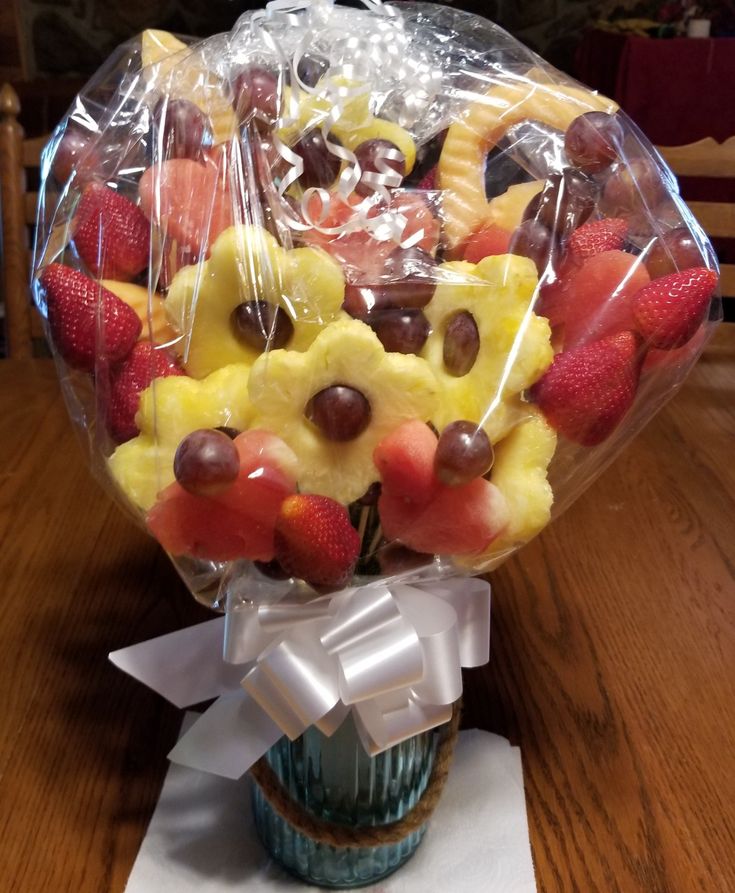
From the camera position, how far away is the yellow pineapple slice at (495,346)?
442 mm

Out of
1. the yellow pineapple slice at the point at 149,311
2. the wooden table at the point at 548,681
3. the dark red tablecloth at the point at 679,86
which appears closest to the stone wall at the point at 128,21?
the dark red tablecloth at the point at 679,86

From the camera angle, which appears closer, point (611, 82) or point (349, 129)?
point (349, 129)

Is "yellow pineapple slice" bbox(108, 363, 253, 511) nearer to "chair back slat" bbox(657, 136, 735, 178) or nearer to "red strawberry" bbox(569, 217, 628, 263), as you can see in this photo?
"red strawberry" bbox(569, 217, 628, 263)

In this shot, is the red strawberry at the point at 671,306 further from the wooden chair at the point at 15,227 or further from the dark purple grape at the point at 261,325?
the wooden chair at the point at 15,227

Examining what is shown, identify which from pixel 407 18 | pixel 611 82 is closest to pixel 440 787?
pixel 407 18

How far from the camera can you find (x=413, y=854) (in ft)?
1.90

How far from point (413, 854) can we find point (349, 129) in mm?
460

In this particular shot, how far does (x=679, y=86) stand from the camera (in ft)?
8.48

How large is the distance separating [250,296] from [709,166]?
0.98 meters

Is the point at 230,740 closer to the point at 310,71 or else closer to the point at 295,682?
the point at 295,682

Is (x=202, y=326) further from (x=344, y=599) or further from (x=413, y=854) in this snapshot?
(x=413, y=854)

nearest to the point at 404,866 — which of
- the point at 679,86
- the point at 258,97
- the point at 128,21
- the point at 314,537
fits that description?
the point at 314,537

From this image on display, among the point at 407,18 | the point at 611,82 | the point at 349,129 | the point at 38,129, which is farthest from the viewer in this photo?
the point at 38,129

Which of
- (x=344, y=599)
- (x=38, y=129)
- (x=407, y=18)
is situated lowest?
(x=38, y=129)
